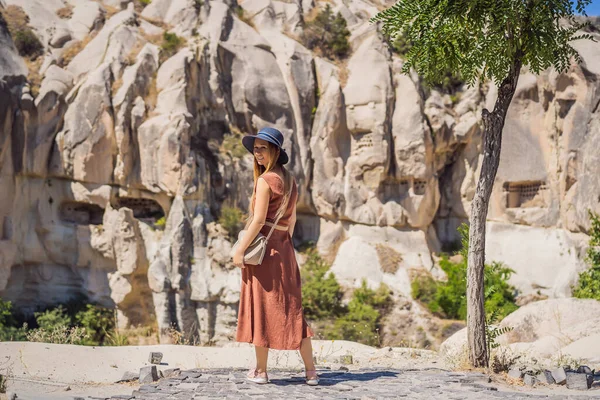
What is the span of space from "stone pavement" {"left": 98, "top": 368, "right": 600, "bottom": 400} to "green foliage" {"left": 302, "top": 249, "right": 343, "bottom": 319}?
44.4 ft

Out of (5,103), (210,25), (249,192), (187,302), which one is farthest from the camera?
(210,25)

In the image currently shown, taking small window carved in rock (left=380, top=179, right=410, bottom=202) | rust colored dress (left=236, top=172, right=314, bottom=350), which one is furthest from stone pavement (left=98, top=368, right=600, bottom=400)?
small window carved in rock (left=380, top=179, right=410, bottom=202)

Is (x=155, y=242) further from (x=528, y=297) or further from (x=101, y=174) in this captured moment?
(x=528, y=297)

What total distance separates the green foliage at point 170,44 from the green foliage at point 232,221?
559 cm

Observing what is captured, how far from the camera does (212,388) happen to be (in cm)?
467

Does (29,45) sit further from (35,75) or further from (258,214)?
(258,214)

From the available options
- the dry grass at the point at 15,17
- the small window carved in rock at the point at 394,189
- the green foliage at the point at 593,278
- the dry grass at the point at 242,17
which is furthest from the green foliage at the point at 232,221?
the green foliage at the point at 593,278

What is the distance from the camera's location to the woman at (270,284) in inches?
191

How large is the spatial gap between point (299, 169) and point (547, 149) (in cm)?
839

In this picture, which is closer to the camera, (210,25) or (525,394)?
(525,394)

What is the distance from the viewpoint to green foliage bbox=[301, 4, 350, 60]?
2398 centimetres

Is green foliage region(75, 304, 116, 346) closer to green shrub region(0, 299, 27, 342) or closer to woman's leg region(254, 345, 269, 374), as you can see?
green shrub region(0, 299, 27, 342)

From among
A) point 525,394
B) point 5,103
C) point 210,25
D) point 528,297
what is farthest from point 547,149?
point 525,394

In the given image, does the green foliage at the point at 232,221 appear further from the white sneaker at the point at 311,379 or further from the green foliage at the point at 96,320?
the white sneaker at the point at 311,379
